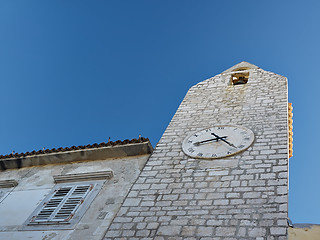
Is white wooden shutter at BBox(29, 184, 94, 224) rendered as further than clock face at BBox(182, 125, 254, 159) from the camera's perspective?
No

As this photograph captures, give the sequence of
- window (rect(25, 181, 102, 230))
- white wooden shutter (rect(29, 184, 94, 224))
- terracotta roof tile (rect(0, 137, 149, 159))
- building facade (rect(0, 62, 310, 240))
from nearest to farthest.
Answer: building facade (rect(0, 62, 310, 240)) → window (rect(25, 181, 102, 230)) → white wooden shutter (rect(29, 184, 94, 224)) → terracotta roof tile (rect(0, 137, 149, 159))

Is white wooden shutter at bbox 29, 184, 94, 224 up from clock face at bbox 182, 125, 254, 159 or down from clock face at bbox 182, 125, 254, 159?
down

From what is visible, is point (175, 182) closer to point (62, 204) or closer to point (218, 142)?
point (218, 142)

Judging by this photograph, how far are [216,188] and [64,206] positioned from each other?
311 cm

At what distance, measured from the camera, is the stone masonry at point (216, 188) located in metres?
5.83

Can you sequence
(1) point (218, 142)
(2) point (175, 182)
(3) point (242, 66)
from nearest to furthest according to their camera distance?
(2) point (175, 182)
(1) point (218, 142)
(3) point (242, 66)

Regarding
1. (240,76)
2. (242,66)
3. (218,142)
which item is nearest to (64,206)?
(218,142)

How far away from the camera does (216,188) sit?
6773 millimetres

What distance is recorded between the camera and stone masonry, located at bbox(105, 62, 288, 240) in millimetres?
5832

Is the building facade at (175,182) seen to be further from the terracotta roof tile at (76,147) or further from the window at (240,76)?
the window at (240,76)

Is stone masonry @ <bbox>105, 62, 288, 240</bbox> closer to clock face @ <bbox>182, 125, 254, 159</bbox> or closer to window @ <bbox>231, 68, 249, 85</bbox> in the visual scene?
clock face @ <bbox>182, 125, 254, 159</bbox>

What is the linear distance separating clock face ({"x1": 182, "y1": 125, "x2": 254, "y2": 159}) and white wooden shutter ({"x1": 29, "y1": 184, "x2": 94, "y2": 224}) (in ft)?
7.97

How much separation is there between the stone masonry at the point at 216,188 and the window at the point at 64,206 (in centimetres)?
95

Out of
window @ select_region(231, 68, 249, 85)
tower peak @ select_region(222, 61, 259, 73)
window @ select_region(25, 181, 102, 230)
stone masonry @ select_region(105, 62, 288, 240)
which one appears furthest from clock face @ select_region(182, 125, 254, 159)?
tower peak @ select_region(222, 61, 259, 73)
